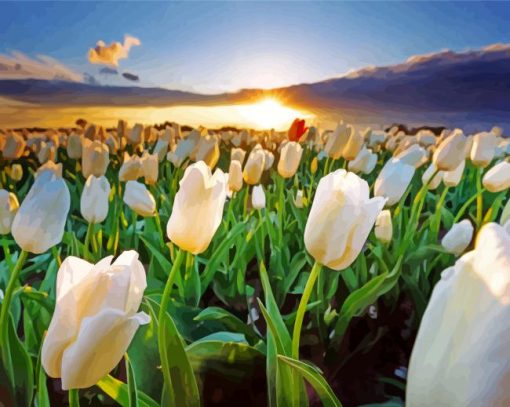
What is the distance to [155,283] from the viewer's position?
0.65m

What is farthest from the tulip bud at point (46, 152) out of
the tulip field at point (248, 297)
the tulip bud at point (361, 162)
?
the tulip bud at point (361, 162)

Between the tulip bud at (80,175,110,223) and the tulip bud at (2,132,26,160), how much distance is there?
0.45m

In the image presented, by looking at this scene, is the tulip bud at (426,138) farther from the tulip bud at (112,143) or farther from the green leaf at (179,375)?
the green leaf at (179,375)

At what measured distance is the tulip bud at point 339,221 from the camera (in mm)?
374

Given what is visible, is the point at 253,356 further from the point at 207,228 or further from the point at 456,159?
the point at 456,159

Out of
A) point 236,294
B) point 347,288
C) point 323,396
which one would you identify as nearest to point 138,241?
point 236,294

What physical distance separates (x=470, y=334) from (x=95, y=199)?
0.56 m

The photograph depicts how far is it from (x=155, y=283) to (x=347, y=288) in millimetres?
249

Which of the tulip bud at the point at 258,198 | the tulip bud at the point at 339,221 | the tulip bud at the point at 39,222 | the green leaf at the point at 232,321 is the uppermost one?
the tulip bud at the point at 339,221

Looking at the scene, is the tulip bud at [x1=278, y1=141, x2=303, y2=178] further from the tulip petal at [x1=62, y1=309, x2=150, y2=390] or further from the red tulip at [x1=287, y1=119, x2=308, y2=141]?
the tulip petal at [x1=62, y1=309, x2=150, y2=390]

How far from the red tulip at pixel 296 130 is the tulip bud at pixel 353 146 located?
15 centimetres

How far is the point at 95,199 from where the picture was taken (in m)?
0.70

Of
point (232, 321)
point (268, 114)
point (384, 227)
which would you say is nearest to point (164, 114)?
point (268, 114)

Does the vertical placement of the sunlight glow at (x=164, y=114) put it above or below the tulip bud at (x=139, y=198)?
above
